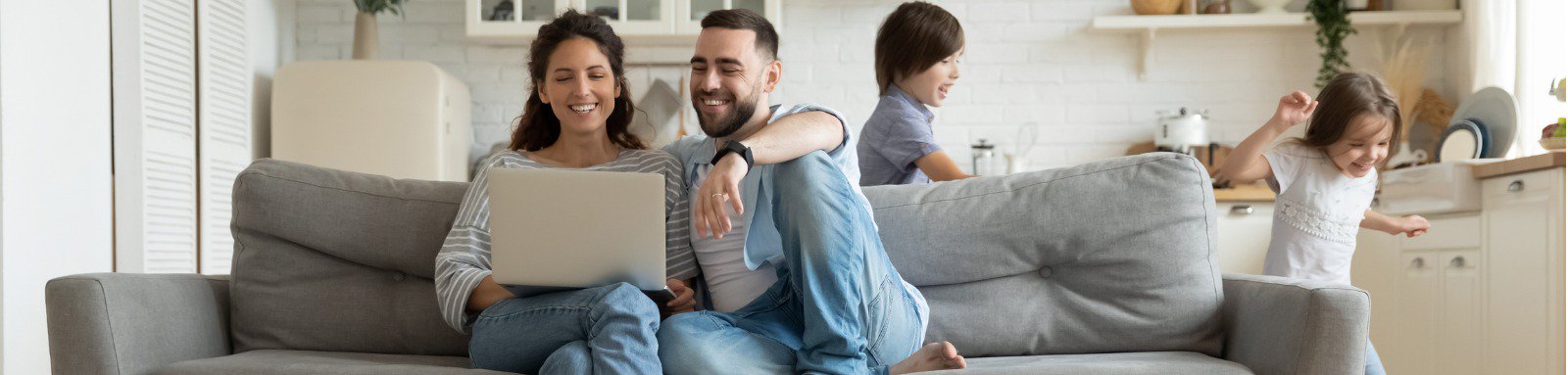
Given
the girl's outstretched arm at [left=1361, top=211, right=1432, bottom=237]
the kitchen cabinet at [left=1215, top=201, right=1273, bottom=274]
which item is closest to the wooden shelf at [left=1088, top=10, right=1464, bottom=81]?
the kitchen cabinet at [left=1215, top=201, right=1273, bottom=274]

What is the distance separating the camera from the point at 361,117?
13.9 ft

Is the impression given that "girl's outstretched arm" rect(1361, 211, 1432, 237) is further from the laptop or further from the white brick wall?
the white brick wall

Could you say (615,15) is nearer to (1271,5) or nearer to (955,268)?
(1271,5)

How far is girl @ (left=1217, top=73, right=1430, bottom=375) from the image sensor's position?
2.23m

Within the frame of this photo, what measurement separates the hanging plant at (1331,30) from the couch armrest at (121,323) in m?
4.03

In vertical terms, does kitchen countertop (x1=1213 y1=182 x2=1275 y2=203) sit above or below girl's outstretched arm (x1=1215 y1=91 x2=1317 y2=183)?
below

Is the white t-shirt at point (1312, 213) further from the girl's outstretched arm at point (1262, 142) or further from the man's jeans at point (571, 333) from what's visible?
the man's jeans at point (571, 333)

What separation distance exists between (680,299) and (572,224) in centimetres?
33

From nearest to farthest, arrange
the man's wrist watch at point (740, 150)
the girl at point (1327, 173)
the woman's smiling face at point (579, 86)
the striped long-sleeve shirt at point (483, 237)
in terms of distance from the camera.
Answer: the man's wrist watch at point (740, 150) < the striped long-sleeve shirt at point (483, 237) < the woman's smiling face at point (579, 86) < the girl at point (1327, 173)

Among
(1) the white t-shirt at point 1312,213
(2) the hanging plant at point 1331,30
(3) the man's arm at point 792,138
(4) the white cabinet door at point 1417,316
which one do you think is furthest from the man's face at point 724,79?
(2) the hanging plant at point 1331,30

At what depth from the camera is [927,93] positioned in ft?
8.47

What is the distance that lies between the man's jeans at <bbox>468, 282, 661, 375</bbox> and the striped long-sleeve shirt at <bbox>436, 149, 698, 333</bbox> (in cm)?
8

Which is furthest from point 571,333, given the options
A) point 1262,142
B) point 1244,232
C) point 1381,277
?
point 1244,232

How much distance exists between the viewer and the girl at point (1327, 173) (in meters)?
2.23
